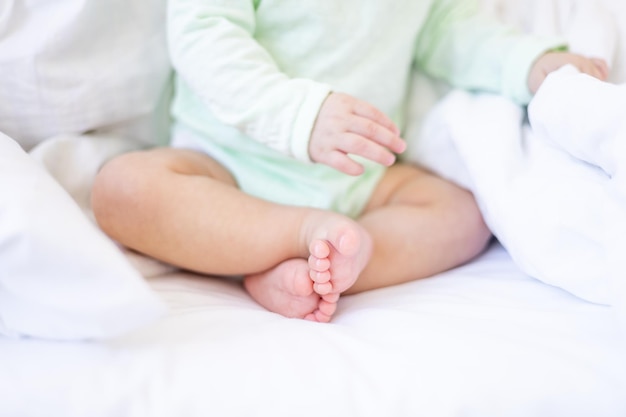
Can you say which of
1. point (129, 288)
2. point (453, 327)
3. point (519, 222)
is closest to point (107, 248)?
point (129, 288)

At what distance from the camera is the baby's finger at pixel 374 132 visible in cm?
72

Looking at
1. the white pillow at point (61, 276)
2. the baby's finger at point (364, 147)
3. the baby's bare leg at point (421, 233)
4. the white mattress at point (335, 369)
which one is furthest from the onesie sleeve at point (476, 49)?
the white pillow at point (61, 276)

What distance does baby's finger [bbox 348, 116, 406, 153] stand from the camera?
28.4 inches

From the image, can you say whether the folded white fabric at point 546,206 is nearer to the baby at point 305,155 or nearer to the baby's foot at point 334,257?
the baby at point 305,155

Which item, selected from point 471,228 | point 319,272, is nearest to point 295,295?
point 319,272

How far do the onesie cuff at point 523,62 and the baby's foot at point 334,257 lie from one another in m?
0.35

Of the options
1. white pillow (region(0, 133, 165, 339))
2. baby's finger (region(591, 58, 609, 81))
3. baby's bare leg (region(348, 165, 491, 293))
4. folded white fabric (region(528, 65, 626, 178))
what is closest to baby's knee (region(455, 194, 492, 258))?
baby's bare leg (region(348, 165, 491, 293))

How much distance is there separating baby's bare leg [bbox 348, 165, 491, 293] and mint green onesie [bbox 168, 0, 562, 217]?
7 cm

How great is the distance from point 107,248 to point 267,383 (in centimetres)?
17

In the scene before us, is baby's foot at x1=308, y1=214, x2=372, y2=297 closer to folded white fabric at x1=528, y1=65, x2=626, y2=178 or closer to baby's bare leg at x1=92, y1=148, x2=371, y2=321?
baby's bare leg at x1=92, y1=148, x2=371, y2=321

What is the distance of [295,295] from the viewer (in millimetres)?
689

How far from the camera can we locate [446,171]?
35.3 inches

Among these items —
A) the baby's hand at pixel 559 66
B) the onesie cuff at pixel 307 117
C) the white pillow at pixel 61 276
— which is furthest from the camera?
the baby's hand at pixel 559 66

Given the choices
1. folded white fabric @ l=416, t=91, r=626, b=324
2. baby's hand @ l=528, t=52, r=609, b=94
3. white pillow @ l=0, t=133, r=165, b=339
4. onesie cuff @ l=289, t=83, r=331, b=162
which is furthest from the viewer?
baby's hand @ l=528, t=52, r=609, b=94
